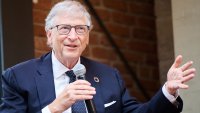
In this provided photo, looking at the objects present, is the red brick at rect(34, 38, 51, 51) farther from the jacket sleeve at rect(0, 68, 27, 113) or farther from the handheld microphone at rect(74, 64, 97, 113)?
the handheld microphone at rect(74, 64, 97, 113)

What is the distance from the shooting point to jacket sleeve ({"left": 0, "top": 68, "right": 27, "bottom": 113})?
3.17 meters

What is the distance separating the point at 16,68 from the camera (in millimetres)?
3338

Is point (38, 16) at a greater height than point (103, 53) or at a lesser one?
greater

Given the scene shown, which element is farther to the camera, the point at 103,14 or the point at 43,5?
the point at 103,14

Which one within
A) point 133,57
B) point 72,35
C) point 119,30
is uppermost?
point 72,35

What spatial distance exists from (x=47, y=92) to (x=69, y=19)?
1.37ft

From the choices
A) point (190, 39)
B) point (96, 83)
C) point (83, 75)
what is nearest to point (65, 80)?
point (96, 83)

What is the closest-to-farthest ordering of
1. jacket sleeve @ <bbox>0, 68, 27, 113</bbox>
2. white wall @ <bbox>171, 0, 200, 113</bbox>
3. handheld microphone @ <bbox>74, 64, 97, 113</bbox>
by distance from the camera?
handheld microphone @ <bbox>74, 64, 97, 113</bbox> → jacket sleeve @ <bbox>0, 68, 27, 113</bbox> → white wall @ <bbox>171, 0, 200, 113</bbox>

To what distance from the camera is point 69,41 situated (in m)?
3.22

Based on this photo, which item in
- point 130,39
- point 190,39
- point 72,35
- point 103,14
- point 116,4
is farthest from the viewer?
point 130,39

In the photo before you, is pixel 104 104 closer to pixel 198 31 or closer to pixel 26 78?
pixel 26 78

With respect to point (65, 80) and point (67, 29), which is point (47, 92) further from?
point (67, 29)

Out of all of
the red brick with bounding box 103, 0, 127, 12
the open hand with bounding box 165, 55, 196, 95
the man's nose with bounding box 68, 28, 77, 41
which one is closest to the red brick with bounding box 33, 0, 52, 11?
the red brick with bounding box 103, 0, 127, 12

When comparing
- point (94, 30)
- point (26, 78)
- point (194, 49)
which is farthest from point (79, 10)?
point (94, 30)
